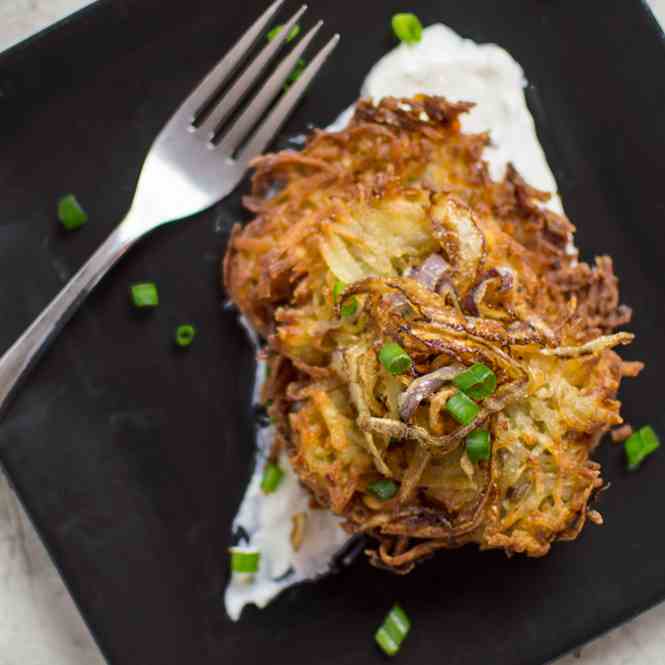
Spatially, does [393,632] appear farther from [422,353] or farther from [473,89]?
[473,89]

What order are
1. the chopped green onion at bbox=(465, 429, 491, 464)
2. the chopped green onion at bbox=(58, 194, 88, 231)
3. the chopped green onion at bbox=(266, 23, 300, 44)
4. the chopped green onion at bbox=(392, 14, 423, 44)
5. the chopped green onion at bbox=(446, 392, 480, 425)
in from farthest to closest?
the chopped green onion at bbox=(392, 14, 423, 44), the chopped green onion at bbox=(266, 23, 300, 44), the chopped green onion at bbox=(58, 194, 88, 231), the chopped green onion at bbox=(465, 429, 491, 464), the chopped green onion at bbox=(446, 392, 480, 425)

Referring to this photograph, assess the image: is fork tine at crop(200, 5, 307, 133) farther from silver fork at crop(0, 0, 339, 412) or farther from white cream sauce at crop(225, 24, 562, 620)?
white cream sauce at crop(225, 24, 562, 620)

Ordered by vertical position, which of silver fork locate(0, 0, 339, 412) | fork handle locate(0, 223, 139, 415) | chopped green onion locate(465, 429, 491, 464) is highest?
silver fork locate(0, 0, 339, 412)

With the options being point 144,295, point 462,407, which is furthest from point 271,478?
point 462,407

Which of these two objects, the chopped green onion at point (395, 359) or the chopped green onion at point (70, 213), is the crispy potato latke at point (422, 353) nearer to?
the chopped green onion at point (395, 359)

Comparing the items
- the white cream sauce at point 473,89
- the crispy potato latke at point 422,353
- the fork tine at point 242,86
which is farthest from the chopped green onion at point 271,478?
the fork tine at point 242,86

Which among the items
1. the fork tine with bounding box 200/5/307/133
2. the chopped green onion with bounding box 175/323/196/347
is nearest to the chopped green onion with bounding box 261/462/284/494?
the chopped green onion with bounding box 175/323/196/347
